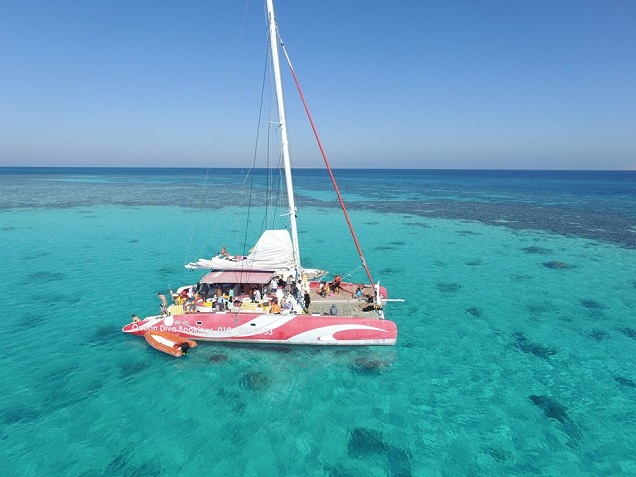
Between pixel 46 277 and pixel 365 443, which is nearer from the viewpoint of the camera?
pixel 365 443

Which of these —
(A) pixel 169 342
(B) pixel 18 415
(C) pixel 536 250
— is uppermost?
(C) pixel 536 250

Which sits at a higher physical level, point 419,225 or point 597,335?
point 419,225

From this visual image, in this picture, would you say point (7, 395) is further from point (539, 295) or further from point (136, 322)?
point (539, 295)

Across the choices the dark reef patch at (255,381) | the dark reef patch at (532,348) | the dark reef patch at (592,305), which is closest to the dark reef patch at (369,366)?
the dark reef patch at (255,381)

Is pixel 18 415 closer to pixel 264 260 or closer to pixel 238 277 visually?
pixel 238 277

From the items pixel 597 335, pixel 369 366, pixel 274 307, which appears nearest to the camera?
pixel 369 366

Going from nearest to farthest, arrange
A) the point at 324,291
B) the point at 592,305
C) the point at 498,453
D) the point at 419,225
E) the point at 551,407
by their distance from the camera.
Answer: the point at 498,453, the point at 551,407, the point at 324,291, the point at 592,305, the point at 419,225

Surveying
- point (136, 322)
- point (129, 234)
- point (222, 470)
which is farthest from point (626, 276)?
point (129, 234)

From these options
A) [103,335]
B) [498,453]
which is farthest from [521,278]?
[103,335]
